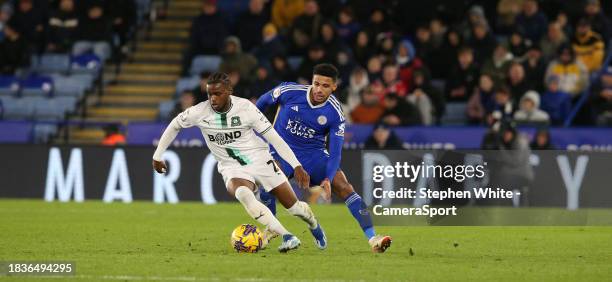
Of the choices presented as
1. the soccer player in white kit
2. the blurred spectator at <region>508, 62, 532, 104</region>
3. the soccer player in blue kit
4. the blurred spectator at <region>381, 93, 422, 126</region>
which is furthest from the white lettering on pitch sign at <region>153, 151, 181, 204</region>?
the soccer player in white kit

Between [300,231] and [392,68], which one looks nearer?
[300,231]

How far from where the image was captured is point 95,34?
1005 inches

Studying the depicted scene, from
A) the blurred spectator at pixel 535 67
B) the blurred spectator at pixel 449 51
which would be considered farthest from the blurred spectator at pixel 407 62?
the blurred spectator at pixel 535 67

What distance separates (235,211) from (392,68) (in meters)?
4.90

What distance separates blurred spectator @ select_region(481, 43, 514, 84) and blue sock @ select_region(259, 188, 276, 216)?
387 inches

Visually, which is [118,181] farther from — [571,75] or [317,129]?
[317,129]

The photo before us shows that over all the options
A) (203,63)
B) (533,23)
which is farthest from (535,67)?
(203,63)

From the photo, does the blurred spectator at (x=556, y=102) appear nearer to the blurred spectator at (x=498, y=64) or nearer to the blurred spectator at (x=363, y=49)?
the blurred spectator at (x=498, y=64)

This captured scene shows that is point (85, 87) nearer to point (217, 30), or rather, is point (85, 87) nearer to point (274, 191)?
point (217, 30)

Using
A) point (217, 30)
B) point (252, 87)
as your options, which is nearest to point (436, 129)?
point (252, 87)

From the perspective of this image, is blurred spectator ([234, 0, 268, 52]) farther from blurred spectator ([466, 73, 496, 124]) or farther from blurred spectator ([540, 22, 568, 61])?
blurred spectator ([540, 22, 568, 61])

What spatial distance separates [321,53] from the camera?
73.3 ft

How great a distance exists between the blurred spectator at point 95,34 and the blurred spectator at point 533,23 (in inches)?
325

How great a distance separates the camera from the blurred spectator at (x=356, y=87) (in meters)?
22.1
